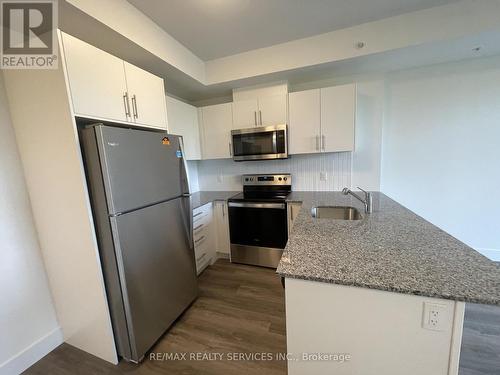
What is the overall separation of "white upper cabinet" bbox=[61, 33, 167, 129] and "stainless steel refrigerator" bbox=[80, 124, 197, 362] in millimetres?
197

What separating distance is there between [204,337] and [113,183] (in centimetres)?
140

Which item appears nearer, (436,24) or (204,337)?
(204,337)

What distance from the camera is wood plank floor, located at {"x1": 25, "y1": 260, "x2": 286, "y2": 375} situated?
146 centimetres

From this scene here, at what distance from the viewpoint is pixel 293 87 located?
2865mm

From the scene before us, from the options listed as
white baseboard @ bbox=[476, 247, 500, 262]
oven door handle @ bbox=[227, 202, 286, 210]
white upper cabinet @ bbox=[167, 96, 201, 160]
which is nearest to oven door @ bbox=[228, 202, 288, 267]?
oven door handle @ bbox=[227, 202, 286, 210]

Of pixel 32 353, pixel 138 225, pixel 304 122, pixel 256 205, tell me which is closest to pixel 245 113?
pixel 304 122

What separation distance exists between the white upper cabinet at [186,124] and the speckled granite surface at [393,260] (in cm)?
188

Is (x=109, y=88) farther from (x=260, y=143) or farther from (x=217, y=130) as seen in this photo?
(x=260, y=143)

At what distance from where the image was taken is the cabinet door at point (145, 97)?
1616mm

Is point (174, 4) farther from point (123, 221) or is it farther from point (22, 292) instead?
point (22, 292)

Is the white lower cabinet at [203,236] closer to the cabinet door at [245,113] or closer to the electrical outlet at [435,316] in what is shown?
the cabinet door at [245,113]

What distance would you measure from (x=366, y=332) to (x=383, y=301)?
0.17m

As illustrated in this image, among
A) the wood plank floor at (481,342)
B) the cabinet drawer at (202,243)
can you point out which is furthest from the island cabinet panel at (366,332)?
the cabinet drawer at (202,243)

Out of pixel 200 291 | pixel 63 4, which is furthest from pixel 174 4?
pixel 200 291
